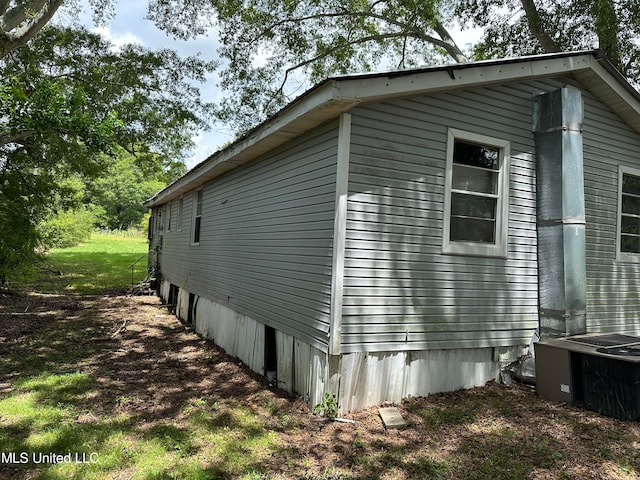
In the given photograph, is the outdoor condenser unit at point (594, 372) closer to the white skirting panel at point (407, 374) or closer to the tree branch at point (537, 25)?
the white skirting panel at point (407, 374)

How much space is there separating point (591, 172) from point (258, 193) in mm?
5135

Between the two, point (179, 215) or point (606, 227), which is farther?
point (179, 215)

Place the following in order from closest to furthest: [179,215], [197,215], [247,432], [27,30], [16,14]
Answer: [247,432], [16,14], [27,30], [197,215], [179,215]

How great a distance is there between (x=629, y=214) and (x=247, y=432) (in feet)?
22.2

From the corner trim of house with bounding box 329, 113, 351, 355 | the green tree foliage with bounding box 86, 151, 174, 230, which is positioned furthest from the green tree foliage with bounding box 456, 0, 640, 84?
the green tree foliage with bounding box 86, 151, 174, 230

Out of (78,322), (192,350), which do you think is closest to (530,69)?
(192,350)

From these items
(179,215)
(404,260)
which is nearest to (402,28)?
(179,215)

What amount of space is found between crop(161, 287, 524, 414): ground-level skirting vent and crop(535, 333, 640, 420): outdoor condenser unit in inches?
25.2

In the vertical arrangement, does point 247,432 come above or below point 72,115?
below

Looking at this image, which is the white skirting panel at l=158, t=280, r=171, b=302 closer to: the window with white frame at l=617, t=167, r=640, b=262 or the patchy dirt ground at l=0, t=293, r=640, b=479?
the patchy dirt ground at l=0, t=293, r=640, b=479

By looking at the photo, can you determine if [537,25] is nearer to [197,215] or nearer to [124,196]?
[197,215]

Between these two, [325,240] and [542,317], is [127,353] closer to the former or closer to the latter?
[325,240]

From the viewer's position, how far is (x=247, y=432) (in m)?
4.23

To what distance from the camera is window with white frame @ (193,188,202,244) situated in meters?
10.4
